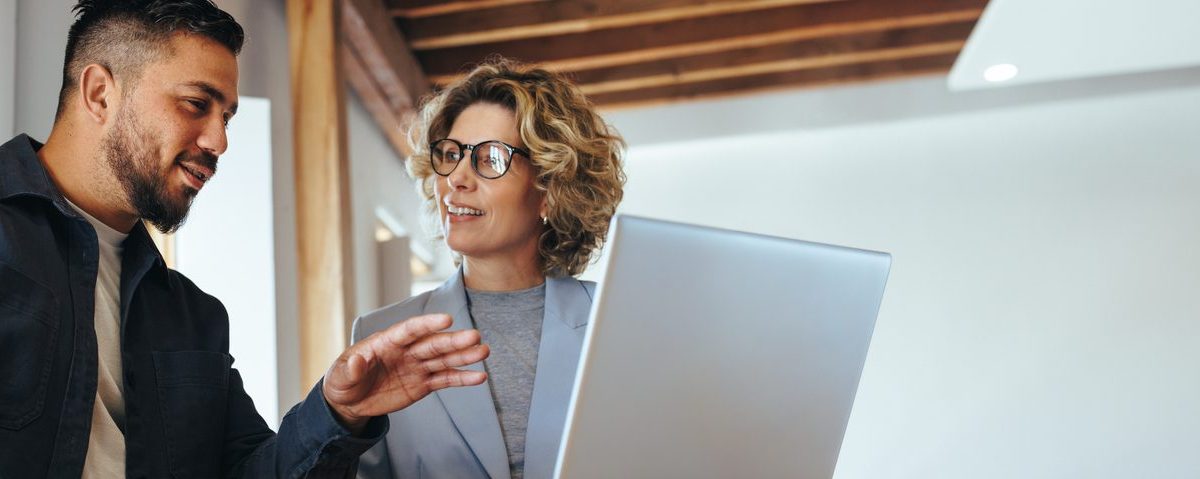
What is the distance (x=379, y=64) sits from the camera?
4910 mm

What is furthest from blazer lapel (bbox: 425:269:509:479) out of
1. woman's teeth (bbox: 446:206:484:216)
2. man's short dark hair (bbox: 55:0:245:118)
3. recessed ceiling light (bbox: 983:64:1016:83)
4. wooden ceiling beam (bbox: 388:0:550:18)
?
wooden ceiling beam (bbox: 388:0:550:18)

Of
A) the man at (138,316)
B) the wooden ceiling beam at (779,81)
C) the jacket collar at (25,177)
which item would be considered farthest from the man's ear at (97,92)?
the wooden ceiling beam at (779,81)

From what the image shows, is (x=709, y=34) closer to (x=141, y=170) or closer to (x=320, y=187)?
(x=320, y=187)

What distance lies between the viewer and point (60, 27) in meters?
2.24

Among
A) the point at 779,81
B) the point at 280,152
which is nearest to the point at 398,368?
the point at 280,152

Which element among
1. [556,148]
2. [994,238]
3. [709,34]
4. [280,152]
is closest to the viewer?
[556,148]

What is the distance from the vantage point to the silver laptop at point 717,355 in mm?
1234

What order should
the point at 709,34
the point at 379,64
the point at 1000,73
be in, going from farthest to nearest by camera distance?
the point at 709,34
the point at 379,64
the point at 1000,73

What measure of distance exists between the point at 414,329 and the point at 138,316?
1.76ft

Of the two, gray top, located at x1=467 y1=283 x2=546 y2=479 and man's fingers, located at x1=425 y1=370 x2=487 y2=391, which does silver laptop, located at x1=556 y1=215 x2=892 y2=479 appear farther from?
gray top, located at x1=467 y1=283 x2=546 y2=479

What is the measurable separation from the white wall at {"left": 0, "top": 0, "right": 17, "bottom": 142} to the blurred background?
2.45 m

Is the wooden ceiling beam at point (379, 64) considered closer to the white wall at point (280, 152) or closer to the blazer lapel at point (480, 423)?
the white wall at point (280, 152)

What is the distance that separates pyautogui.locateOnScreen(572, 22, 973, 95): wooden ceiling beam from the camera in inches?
217

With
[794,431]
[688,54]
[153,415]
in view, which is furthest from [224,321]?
[688,54]
